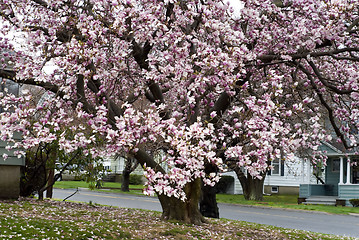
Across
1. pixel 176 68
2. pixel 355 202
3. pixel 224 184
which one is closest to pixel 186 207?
pixel 176 68

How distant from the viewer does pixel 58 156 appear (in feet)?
49.9

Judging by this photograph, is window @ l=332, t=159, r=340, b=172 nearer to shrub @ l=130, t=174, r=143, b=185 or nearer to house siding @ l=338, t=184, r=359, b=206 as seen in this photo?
house siding @ l=338, t=184, r=359, b=206

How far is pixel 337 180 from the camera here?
110ft

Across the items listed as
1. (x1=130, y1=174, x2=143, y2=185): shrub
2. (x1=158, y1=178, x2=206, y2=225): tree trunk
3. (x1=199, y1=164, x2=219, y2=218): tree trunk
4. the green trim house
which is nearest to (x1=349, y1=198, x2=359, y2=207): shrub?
the green trim house

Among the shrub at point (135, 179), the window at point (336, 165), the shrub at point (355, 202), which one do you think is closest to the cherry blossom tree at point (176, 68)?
the shrub at point (355, 202)

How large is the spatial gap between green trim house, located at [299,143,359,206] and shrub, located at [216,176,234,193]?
8353 mm

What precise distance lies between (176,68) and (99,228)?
3.71 meters

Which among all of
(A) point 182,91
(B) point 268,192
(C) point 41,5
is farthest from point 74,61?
(B) point 268,192

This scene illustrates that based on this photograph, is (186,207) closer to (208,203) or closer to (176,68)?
(208,203)

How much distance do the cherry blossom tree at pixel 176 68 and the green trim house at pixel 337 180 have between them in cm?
1935

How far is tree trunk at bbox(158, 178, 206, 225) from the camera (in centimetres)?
1115

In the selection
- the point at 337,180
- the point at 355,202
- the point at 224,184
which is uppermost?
the point at 337,180

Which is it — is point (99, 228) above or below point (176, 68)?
below

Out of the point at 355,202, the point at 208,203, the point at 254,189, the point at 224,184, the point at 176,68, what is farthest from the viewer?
the point at 224,184
